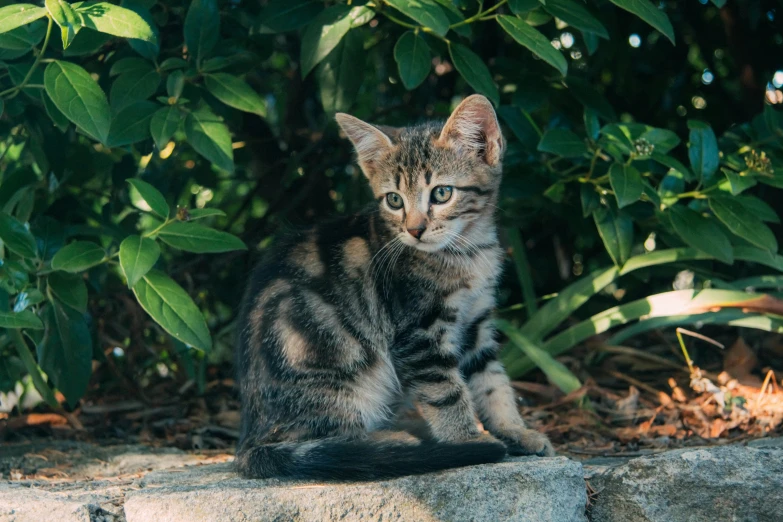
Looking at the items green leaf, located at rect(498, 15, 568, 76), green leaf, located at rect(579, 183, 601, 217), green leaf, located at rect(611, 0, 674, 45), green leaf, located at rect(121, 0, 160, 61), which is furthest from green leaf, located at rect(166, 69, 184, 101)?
green leaf, located at rect(579, 183, 601, 217)

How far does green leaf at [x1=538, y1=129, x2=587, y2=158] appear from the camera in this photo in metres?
3.59

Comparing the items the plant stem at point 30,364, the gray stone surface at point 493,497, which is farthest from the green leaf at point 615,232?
the plant stem at point 30,364

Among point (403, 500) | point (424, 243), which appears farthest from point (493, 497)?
point (424, 243)

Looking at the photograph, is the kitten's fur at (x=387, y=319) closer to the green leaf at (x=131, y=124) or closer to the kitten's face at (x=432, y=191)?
the kitten's face at (x=432, y=191)

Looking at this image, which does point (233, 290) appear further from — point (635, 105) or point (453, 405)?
point (635, 105)

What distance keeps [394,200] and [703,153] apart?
4.37 feet

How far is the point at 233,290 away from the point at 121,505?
2.22 metres

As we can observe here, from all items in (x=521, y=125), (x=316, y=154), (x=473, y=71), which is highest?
(x=473, y=71)

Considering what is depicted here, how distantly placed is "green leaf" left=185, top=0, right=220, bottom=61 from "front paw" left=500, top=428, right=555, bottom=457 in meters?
1.93

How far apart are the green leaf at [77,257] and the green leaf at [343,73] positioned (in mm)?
1196

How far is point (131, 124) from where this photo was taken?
327 centimetres

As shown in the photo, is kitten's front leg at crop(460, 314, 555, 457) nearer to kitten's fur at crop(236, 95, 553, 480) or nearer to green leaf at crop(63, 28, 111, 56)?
kitten's fur at crop(236, 95, 553, 480)

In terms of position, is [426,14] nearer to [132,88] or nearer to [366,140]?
[366,140]

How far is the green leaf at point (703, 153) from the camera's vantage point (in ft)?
12.0
